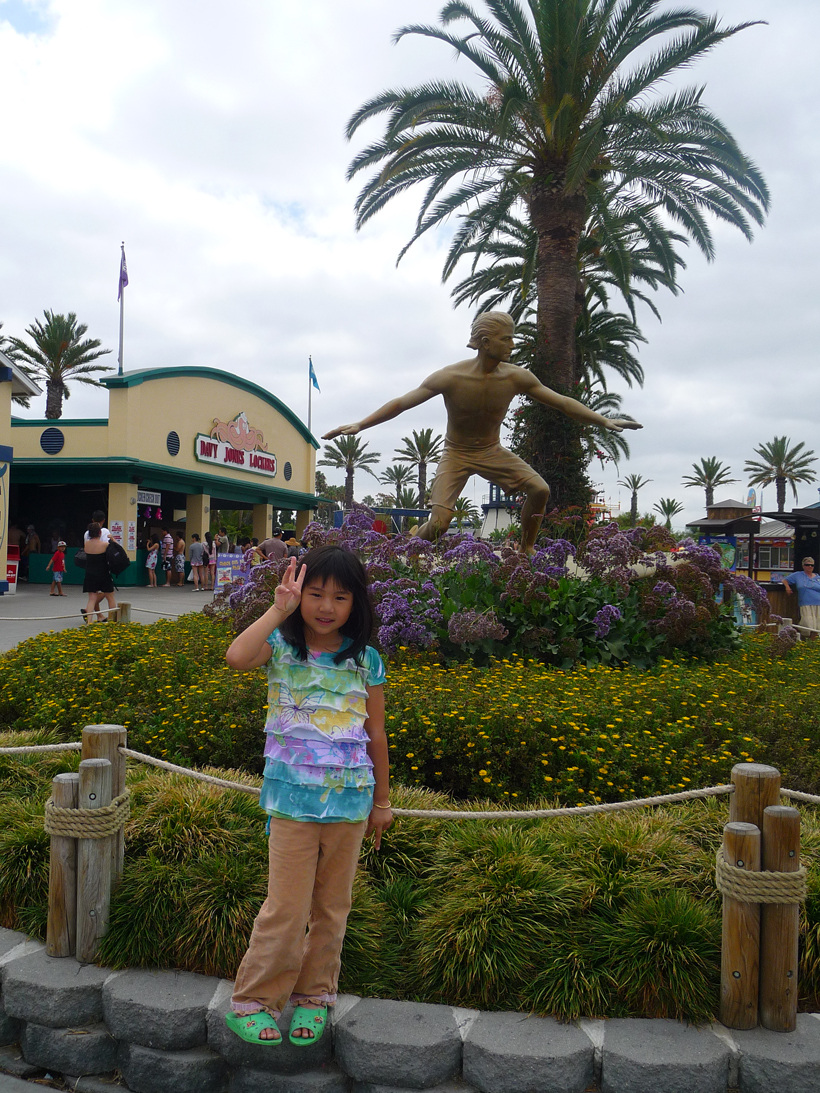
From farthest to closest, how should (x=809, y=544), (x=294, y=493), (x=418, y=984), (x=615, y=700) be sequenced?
1. (x=294, y=493)
2. (x=809, y=544)
3. (x=615, y=700)
4. (x=418, y=984)

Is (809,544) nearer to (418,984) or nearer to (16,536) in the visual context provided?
(418,984)

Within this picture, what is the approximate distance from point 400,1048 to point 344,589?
1.26 m

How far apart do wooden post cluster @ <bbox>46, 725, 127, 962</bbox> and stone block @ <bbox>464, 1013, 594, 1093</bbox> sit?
1.25m

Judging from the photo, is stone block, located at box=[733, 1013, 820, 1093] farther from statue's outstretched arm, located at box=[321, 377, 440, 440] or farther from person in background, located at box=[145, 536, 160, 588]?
person in background, located at box=[145, 536, 160, 588]

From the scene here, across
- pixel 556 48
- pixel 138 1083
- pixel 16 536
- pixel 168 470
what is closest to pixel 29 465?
pixel 16 536

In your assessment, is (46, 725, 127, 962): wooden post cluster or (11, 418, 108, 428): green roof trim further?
(11, 418, 108, 428): green roof trim

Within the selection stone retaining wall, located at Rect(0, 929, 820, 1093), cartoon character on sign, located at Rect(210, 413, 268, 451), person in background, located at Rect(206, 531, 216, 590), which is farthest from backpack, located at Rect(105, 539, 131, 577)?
cartoon character on sign, located at Rect(210, 413, 268, 451)

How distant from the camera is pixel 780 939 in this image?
93.5 inches

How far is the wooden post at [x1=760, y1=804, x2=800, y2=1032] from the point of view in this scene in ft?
7.75

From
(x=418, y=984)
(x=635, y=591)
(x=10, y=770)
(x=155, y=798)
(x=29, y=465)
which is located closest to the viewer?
(x=418, y=984)

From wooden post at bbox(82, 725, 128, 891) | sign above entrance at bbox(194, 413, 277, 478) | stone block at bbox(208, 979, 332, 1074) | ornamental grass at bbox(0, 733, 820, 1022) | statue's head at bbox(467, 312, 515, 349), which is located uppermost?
sign above entrance at bbox(194, 413, 277, 478)

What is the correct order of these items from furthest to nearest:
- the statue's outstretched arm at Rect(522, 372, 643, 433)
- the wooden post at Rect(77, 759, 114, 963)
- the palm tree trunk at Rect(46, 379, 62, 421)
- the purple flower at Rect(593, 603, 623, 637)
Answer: the palm tree trunk at Rect(46, 379, 62, 421)
the statue's outstretched arm at Rect(522, 372, 643, 433)
the purple flower at Rect(593, 603, 623, 637)
the wooden post at Rect(77, 759, 114, 963)

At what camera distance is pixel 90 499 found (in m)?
24.0

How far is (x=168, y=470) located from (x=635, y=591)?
57.9ft
